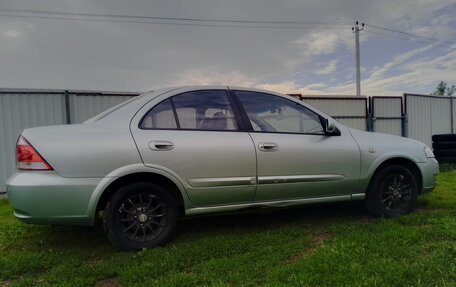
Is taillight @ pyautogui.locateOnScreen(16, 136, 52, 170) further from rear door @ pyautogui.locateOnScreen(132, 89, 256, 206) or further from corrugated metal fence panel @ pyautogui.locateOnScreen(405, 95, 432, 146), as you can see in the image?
corrugated metal fence panel @ pyautogui.locateOnScreen(405, 95, 432, 146)

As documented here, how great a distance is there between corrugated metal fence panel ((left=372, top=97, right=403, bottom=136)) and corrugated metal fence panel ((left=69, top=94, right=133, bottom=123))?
7338mm

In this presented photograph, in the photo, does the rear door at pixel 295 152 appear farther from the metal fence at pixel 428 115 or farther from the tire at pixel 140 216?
the metal fence at pixel 428 115

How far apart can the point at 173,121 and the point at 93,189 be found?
983 millimetres

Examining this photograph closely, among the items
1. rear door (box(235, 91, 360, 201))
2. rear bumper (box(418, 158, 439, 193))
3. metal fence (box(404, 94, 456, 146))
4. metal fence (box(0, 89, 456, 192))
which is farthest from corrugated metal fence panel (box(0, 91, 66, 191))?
metal fence (box(404, 94, 456, 146))

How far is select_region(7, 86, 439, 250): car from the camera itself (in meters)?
2.99

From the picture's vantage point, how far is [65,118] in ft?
23.1

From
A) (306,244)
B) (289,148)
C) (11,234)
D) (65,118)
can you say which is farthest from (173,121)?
(65,118)

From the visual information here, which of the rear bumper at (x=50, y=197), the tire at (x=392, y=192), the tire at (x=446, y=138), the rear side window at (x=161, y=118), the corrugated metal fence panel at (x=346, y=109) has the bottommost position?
the tire at (x=392, y=192)

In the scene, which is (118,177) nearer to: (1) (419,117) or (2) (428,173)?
(2) (428,173)

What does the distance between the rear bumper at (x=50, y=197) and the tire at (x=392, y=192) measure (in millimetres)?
3126

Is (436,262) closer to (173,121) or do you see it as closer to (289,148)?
(289,148)

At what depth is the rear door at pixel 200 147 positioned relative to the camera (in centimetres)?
326

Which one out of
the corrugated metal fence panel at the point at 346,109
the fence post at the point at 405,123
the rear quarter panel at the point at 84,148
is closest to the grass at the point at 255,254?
the rear quarter panel at the point at 84,148

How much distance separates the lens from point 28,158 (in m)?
2.96
